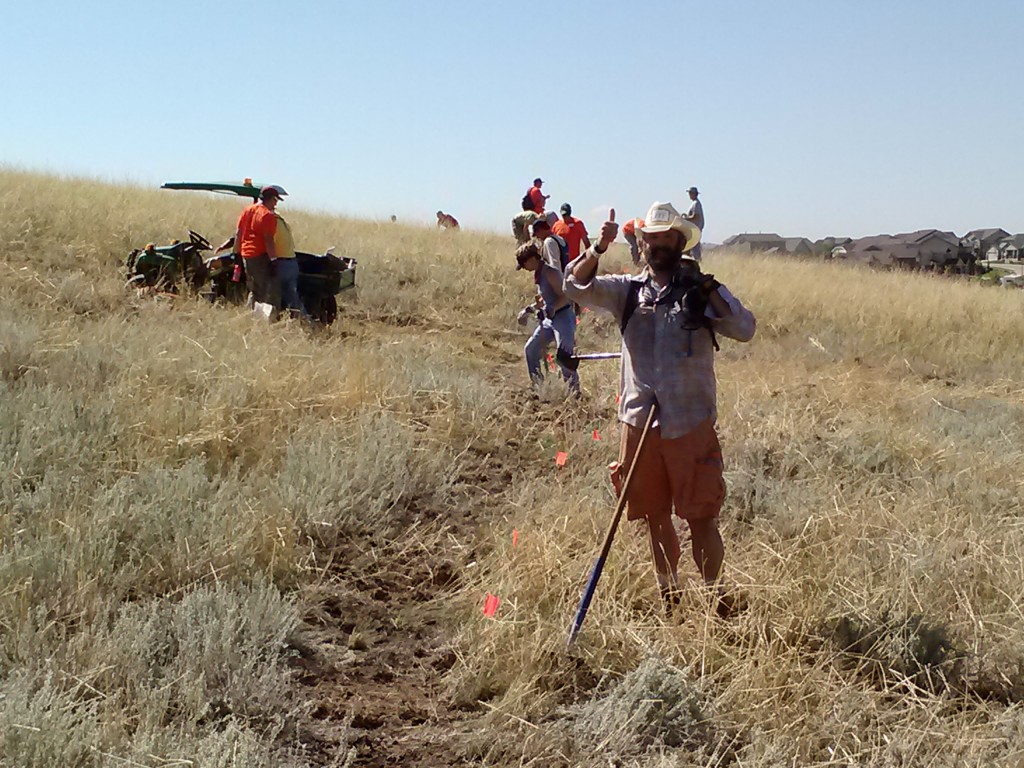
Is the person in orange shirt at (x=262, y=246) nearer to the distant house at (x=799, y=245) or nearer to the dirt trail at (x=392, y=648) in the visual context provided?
the dirt trail at (x=392, y=648)

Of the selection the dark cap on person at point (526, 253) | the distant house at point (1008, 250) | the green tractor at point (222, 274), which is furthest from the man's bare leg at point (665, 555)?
the distant house at point (1008, 250)

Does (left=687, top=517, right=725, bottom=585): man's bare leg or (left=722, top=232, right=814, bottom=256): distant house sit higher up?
(left=722, top=232, right=814, bottom=256): distant house

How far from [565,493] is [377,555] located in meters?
1.31

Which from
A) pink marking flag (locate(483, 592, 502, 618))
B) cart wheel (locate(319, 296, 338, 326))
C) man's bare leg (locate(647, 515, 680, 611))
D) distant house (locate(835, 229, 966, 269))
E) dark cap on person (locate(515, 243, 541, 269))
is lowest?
pink marking flag (locate(483, 592, 502, 618))

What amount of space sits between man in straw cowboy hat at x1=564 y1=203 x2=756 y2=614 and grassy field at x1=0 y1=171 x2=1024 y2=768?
42 centimetres

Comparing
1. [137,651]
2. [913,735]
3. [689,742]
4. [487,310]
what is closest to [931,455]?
[913,735]

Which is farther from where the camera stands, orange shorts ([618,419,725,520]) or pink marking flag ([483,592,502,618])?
pink marking flag ([483,592,502,618])

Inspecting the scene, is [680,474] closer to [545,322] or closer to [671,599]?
[671,599]

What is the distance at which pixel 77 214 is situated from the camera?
14.5 meters

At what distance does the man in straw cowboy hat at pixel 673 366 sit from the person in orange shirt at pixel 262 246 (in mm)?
7176

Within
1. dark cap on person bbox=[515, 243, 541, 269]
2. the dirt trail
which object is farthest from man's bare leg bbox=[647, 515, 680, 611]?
dark cap on person bbox=[515, 243, 541, 269]

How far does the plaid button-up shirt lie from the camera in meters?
3.85

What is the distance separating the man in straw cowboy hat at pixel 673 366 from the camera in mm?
3816

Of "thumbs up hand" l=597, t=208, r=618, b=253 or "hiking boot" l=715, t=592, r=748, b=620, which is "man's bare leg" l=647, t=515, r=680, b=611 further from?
"thumbs up hand" l=597, t=208, r=618, b=253
